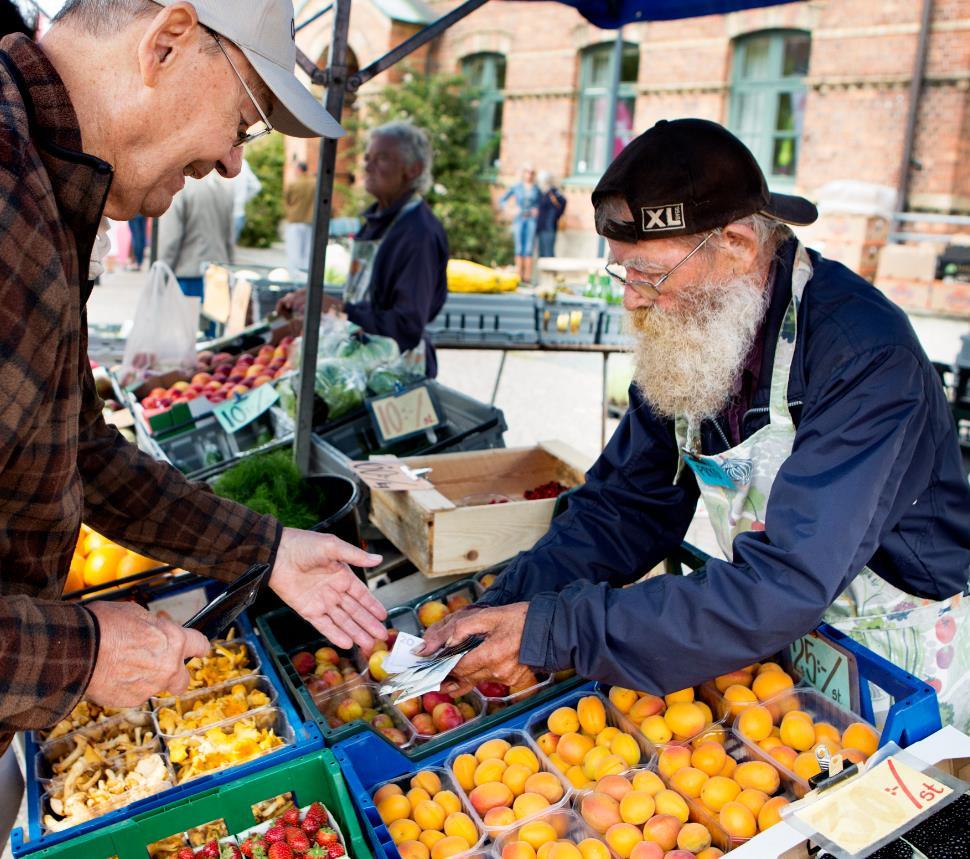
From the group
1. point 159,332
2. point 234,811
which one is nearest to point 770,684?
point 234,811

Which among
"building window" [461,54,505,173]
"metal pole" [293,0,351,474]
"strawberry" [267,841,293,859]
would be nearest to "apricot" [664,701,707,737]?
"strawberry" [267,841,293,859]

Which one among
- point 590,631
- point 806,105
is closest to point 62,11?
point 590,631

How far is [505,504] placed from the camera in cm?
288

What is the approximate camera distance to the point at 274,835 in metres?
1.67

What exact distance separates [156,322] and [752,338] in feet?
12.2

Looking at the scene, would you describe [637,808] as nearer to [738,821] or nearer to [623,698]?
[738,821]

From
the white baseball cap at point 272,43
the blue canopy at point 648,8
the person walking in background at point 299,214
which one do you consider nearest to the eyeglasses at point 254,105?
the white baseball cap at point 272,43

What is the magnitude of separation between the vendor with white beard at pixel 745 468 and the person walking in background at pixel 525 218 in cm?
1383

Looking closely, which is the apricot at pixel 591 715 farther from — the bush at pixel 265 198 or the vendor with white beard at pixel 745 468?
the bush at pixel 265 198

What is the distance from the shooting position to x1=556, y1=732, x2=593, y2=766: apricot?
183 cm

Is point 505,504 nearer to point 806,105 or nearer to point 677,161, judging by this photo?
point 677,161

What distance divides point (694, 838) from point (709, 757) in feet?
0.57

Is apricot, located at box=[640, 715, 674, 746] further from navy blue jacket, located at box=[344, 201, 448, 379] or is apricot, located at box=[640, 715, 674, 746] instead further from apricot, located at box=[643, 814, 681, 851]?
navy blue jacket, located at box=[344, 201, 448, 379]

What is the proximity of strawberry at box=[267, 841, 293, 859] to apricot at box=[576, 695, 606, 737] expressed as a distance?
0.63m
